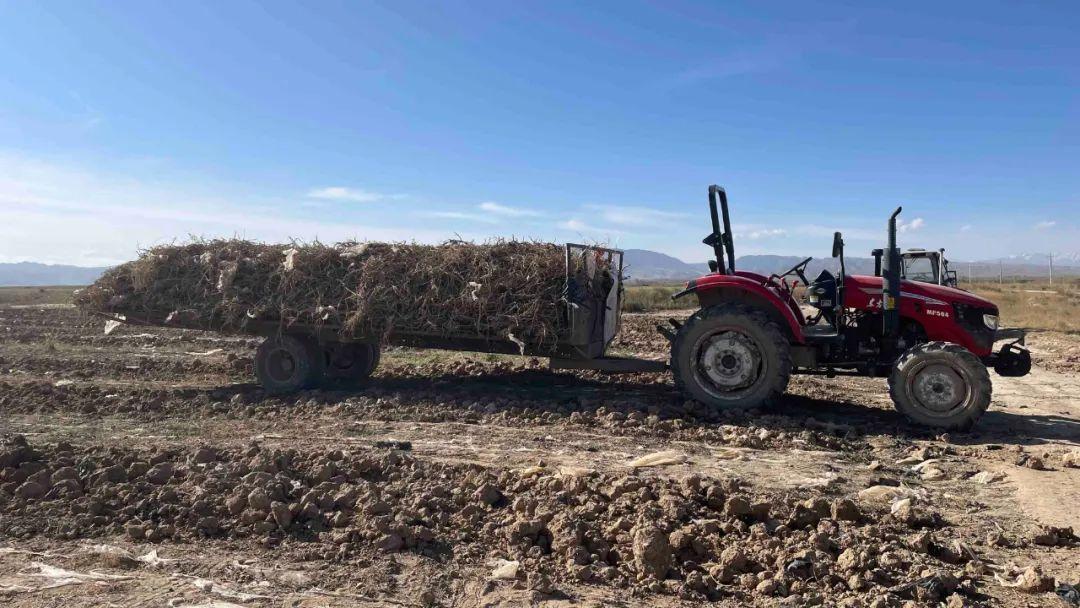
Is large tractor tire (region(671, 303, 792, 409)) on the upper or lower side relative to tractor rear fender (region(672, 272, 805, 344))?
lower

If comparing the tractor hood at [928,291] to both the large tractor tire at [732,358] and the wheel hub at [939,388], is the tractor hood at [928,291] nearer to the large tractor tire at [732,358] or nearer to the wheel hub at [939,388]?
Answer: the wheel hub at [939,388]

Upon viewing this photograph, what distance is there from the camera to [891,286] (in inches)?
269

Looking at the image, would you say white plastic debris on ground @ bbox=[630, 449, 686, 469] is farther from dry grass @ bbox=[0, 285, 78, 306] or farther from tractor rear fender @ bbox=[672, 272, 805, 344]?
dry grass @ bbox=[0, 285, 78, 306]

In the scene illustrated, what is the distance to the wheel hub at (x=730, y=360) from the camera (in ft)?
23.2

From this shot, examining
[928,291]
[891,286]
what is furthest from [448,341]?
[928,291]

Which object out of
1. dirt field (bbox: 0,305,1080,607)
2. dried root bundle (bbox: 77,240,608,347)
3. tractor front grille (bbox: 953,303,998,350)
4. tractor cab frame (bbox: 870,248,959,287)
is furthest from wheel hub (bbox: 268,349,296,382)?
tractor cab frame (bbox: 870,248,959,287)

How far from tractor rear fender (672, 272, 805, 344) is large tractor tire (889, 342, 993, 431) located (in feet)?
3.27

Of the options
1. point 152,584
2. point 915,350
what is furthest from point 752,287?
point 152,584

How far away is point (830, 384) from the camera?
9734 millimetres

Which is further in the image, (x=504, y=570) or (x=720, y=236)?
(x=720, y=236)

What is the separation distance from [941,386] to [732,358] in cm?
184

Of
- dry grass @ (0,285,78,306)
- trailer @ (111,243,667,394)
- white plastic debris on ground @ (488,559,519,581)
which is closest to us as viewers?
white plastic debris on ground @ (488,559,519,581)

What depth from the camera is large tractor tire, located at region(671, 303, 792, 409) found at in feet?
22.7

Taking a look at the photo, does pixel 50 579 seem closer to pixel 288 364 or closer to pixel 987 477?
pixel 288 364
